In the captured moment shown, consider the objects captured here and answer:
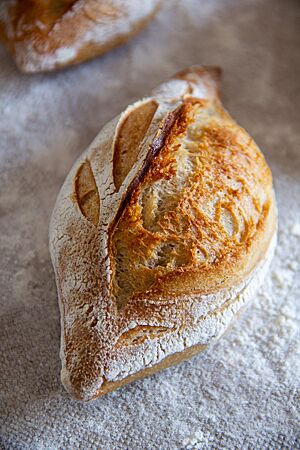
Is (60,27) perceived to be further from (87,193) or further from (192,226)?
(192,226)

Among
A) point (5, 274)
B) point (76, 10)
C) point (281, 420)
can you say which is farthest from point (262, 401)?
point (76, 10)

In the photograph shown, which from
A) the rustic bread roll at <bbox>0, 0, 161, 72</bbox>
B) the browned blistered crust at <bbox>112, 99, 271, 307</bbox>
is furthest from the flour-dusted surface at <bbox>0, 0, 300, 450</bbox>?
the browned blistered crust at <bbox>112, 99, 271, 307</bbox>

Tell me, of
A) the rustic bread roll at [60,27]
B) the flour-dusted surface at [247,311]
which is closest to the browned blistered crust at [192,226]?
the flour-dusted surface at [247,311]

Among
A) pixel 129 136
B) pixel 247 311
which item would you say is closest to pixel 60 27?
pixel 129 136

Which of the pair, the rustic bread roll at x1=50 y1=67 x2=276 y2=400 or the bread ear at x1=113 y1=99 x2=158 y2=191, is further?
the bread ear at x1=113 y1=99 x2=158 y2=191

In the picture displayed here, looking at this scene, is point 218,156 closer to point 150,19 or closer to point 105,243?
point 105,243

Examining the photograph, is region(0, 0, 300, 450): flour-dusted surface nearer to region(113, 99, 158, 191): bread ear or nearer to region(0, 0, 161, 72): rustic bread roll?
region(0, 0, 161, 72): rustic bread roll

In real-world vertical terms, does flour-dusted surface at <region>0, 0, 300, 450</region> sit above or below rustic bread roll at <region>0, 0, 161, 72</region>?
below

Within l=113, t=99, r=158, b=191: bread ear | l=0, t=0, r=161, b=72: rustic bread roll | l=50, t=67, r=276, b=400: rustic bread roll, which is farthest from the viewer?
l=0, t=0, r=161, b=72: rustic bread roll

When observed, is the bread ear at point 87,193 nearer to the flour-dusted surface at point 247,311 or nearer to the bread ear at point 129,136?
the bread ear at point 129,136
